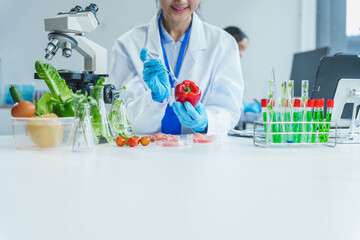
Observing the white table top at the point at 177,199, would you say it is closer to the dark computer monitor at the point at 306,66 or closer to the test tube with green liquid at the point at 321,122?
the test tube with green liquid at the point at 321,122

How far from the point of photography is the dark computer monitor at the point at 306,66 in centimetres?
317

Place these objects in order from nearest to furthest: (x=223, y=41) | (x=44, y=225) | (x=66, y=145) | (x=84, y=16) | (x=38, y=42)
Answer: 1. (x=44, y=225)
2. (x=66, y=145)
3. (x=84, y=16)
4. (x=223, y=41)
5. (x=38, y=42)

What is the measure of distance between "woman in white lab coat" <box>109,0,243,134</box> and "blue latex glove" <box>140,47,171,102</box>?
250mm

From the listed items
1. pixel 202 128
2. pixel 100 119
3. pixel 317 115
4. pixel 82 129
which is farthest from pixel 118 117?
pixel 317 115

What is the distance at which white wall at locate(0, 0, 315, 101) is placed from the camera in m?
4.32

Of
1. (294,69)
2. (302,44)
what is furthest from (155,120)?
(302,44)

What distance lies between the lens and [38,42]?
435 centimetres

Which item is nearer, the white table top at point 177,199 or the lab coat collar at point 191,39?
the white table top at point 177,199

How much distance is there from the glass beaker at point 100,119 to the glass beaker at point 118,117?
3 centimetres

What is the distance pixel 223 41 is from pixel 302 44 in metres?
3.42

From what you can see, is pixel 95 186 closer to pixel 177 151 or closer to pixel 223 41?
pixel 177 151

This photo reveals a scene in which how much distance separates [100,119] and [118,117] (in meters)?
0.09

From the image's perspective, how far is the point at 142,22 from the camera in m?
4.88

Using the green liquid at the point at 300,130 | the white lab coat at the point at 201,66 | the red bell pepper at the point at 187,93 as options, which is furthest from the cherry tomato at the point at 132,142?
the white lab coat at the point at 201,66
